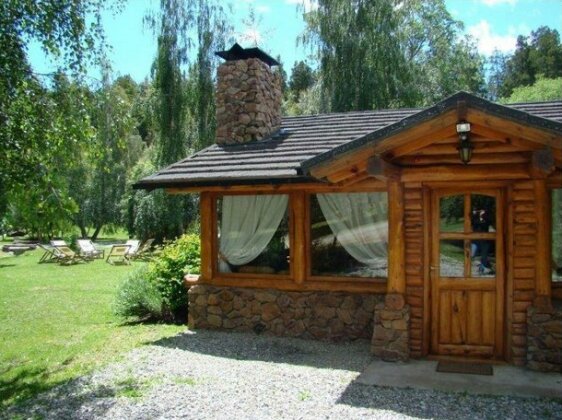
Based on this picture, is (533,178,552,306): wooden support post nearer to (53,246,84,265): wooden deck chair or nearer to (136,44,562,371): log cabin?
(136,44,562,371): log cabin

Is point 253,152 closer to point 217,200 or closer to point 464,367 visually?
point 217,200

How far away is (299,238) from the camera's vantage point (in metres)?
8.69

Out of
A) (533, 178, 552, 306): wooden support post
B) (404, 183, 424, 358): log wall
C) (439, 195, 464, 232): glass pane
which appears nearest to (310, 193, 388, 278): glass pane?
(404, 183, 424, 358): log wall

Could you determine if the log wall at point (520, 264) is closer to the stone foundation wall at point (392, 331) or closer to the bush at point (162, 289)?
the stone foundation wall at point (392, 331)

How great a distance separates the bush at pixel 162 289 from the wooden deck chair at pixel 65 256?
12.8 metres

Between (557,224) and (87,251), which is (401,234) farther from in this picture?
(87,251)

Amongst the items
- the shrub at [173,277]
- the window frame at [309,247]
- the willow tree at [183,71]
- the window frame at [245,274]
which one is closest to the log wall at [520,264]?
the window frame at [309,247]

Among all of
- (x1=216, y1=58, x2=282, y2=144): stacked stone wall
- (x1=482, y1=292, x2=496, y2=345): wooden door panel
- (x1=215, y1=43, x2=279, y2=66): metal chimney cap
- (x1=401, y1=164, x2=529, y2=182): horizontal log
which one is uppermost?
(x1=215, y1=43, x2=279, y2=66): metal chimney cap

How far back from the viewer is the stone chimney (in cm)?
1071

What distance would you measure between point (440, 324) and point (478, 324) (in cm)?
49

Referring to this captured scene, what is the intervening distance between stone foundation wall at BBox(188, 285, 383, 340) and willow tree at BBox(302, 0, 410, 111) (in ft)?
45.9

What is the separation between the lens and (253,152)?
9.84 meters

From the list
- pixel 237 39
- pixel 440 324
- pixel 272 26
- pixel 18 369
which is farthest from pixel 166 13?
pixel 440 324

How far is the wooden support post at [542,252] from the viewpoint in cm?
643
